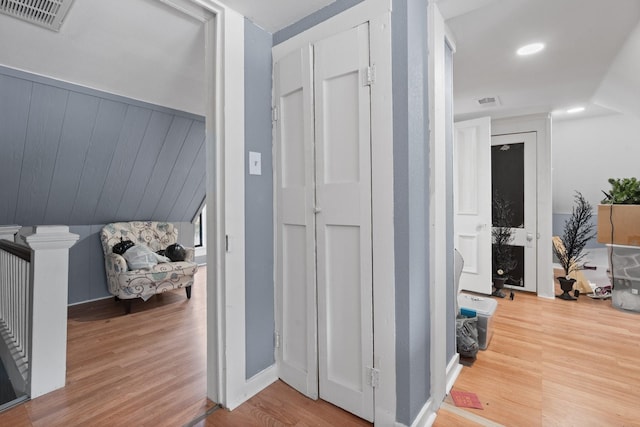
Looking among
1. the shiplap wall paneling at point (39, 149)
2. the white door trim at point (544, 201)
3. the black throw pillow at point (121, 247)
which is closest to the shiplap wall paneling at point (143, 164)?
the black throw pillow at point (121, 247)

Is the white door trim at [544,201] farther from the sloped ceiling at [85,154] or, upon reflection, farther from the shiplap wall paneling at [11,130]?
the shiplap wall paneling at [11,130]

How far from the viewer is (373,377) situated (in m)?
1.53

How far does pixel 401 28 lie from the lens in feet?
4.74

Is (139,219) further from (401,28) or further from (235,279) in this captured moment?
(401,28)

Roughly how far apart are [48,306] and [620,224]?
5.07 metres

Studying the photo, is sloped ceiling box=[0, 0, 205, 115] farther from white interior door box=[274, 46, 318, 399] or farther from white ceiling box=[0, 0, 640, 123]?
white interior door box=[274, 46, 318, 399]

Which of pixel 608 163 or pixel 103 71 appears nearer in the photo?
pixel 103 71

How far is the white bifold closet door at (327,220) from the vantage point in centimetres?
156

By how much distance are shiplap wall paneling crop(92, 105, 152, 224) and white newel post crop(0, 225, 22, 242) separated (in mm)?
702

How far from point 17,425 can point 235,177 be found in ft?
5.54

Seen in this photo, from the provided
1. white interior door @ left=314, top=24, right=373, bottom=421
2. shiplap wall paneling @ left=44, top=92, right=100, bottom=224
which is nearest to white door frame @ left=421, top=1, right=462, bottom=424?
white interior door @ left=314, top=24, right=373, bottom=421

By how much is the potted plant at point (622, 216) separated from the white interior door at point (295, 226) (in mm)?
3553

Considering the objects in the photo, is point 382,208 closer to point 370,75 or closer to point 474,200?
point 370,75

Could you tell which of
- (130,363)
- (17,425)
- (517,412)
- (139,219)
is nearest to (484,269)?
(517,412)
